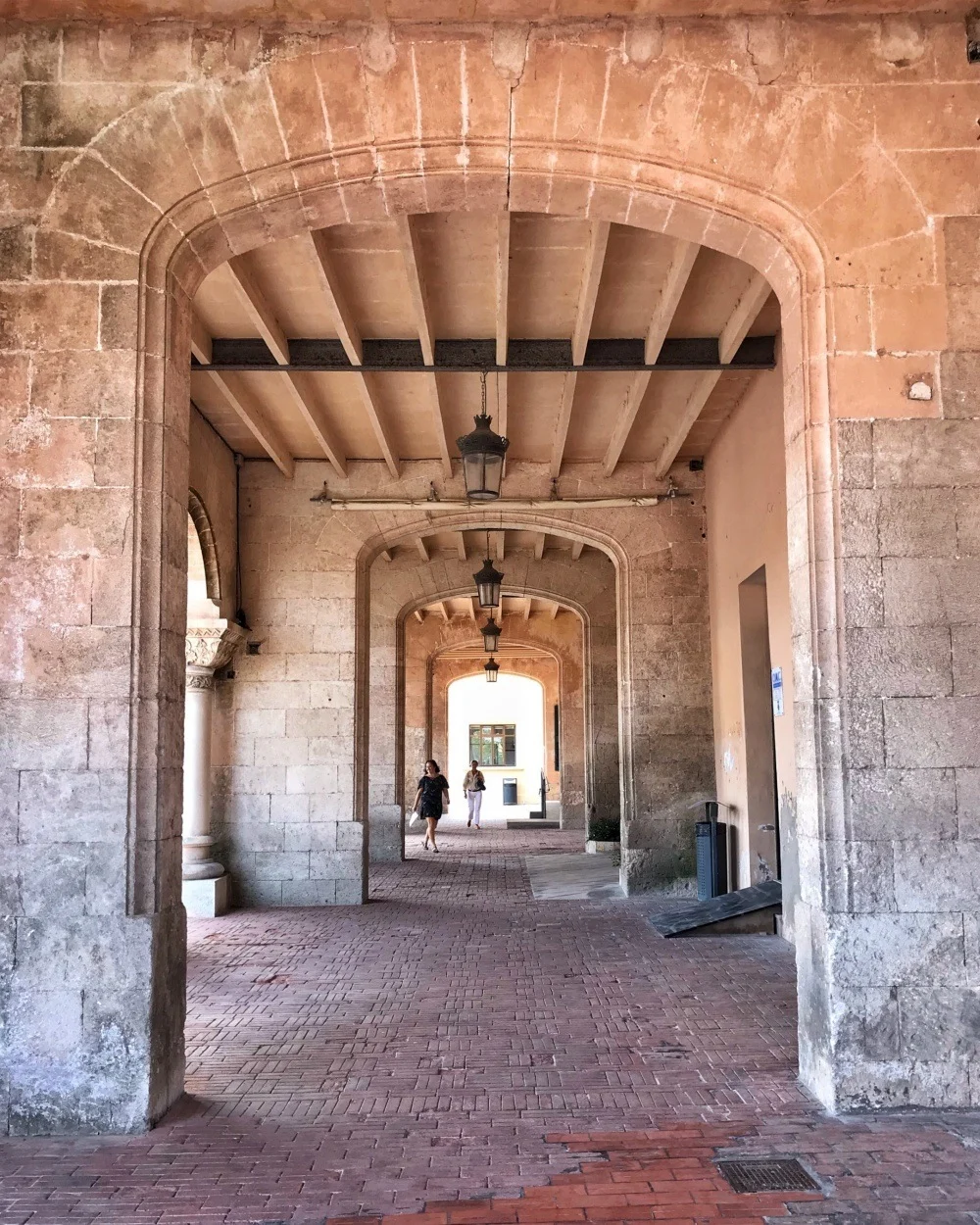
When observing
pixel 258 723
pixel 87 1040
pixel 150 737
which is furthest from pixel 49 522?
pixel 258 723

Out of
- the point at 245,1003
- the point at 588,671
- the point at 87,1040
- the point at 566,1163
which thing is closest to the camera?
the point at 566,1163

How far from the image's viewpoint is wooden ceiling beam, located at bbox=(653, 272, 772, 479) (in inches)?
226

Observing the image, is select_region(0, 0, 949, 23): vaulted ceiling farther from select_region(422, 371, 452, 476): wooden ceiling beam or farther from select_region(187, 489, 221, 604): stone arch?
select_region(187, 489, 221, 604): stone arch

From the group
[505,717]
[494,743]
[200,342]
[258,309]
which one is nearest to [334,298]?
[258,309]

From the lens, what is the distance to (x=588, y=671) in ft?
46.7

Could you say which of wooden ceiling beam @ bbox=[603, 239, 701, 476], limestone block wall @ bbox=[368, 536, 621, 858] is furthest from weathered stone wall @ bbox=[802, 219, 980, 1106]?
limestone block wall @ bbox=[368, 536, 621, 858]

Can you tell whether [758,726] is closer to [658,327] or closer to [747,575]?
[747,575]

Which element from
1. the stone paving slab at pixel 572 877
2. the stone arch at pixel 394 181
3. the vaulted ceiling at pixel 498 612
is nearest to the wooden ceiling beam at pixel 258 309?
the stone arch at pixel 394 181

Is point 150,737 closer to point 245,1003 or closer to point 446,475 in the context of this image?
point 245,1003

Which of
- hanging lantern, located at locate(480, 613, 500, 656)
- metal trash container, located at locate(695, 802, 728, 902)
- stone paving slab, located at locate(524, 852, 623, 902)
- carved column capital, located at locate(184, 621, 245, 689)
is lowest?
stone paving slab, located at locate(524, 852, 623, 902)

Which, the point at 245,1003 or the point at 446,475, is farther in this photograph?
the point at 446,475

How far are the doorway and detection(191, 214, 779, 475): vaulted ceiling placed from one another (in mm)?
1531

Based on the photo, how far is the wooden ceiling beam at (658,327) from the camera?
532cm

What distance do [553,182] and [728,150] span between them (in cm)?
68
